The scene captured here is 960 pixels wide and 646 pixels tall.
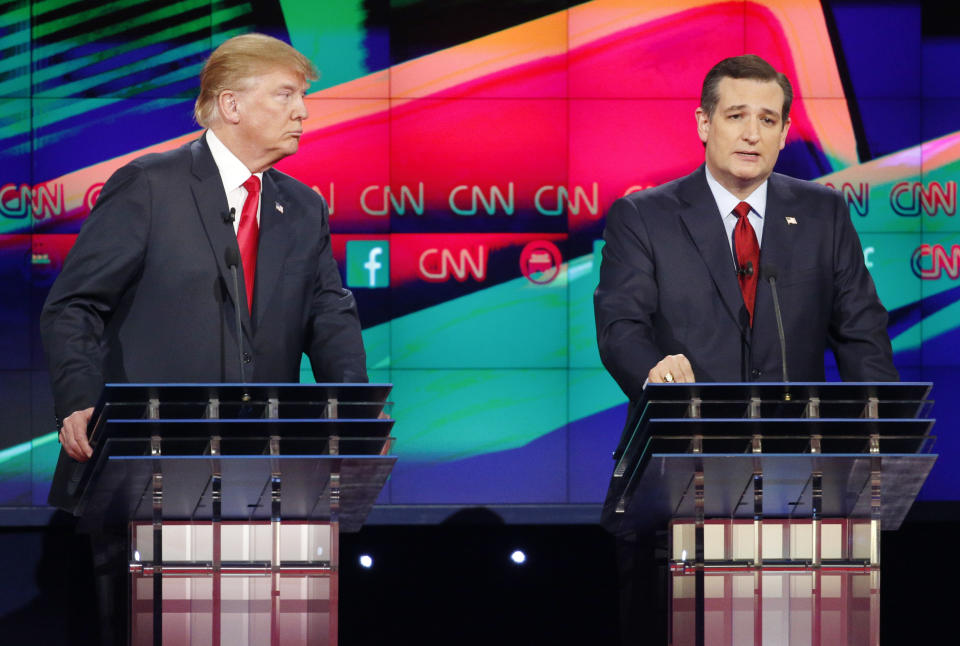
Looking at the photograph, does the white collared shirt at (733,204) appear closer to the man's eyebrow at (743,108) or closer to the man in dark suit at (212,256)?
the man's eyebrow at (743,108)

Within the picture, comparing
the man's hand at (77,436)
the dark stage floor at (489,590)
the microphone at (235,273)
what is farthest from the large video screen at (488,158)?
the man's hand at (77,436)

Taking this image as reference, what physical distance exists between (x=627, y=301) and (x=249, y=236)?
81cm

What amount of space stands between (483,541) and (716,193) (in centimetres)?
125

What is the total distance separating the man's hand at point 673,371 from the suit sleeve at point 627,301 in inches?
9.9

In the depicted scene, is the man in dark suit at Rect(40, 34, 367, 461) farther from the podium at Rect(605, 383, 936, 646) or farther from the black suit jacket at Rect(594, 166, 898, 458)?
the podium at Rect(605, 383, 936, 646)

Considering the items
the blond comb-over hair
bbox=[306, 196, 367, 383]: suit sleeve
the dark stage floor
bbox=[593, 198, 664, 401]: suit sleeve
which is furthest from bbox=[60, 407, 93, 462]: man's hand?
the dark stage floor

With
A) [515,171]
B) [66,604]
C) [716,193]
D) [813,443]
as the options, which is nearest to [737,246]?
[716,193]

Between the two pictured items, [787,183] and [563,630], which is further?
[563,630]

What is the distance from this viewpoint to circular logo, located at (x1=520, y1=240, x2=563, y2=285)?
6.82 meters

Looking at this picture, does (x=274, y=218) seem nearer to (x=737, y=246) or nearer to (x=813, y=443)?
(x=737, y=246)

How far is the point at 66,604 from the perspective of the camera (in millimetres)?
3959

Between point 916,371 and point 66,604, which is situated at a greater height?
point 916,371

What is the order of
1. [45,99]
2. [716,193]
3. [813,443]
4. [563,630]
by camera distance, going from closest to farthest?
[813,443], [716,193], [563,630], [45,99]

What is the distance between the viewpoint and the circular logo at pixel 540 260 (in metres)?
6.82
